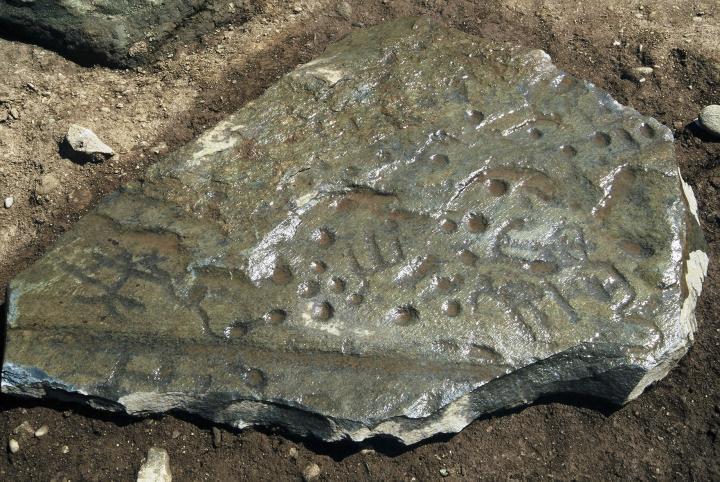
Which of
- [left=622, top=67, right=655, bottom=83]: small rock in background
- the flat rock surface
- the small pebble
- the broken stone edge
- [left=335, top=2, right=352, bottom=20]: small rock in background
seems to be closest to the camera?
the broken stone edge

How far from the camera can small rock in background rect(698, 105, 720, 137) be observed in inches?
170

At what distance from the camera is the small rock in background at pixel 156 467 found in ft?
11.5

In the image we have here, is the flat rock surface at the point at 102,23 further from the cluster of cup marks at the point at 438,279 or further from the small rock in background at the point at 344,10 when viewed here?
the cluster of cup marks at the point at 438,279

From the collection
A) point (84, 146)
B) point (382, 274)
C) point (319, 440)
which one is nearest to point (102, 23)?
point (84, 146)

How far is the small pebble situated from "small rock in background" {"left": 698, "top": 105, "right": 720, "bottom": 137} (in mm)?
3503

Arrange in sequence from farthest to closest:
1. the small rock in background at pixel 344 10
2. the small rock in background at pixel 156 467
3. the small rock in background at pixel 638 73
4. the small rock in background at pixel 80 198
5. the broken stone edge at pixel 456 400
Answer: the small rock in background at pixel 344 10, the small rock in background at pixel 638 73, the small rock in background at pixel 80 198, the small rock in background at pixel 156 467, the broken stone edge at pixel 456 400

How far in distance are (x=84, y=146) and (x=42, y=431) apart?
4.95ft

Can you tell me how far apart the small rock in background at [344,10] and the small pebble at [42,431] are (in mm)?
2810

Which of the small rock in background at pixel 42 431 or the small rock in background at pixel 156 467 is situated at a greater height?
the small rock in background at pixel 42 431

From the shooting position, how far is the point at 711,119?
432 centimetres

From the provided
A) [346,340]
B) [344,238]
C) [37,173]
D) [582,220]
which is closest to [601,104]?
[582,220]

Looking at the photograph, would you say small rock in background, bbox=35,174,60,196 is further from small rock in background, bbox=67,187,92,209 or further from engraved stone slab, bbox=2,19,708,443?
engraved stone slab, bbox=2,19,708,443

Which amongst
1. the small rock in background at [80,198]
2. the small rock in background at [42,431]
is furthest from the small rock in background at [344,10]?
the small rock in background at [42,431]

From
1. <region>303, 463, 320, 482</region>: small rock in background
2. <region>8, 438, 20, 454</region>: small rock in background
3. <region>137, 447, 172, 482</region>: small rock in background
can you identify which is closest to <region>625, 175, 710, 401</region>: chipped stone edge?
<region>303, 463, 320, 482</region>: small rock in background
